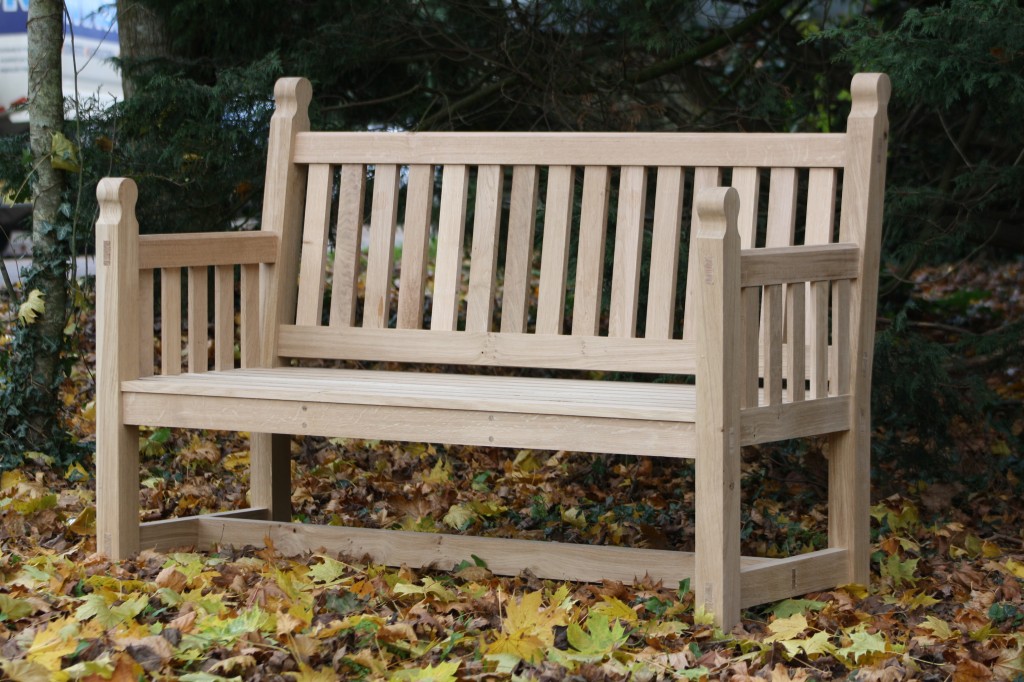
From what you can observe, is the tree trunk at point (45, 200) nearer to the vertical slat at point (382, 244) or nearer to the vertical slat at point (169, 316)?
the vertical slat at point (169, 316)

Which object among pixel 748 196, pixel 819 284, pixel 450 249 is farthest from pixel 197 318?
pixel 819 284

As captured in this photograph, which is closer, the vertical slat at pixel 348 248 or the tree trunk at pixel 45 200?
the vertical slat at pixel 348 248

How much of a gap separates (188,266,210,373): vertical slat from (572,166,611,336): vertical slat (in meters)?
1.02

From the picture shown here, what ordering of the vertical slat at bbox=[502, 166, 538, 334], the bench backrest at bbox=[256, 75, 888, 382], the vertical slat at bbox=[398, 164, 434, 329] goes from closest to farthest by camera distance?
the bench backrest at bbox=[256, 75, 888, 382]
the vertical slat at bbox=[502, 166, 538, 334]
the vertical slat at bbox=[398, 164, 434, 329]

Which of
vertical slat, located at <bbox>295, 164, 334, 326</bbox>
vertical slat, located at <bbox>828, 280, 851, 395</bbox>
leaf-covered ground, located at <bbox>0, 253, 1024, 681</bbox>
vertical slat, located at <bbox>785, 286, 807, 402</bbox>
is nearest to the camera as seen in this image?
leaf-covered ground, located at <bbox>0, 253, 1024, 681</bbox>

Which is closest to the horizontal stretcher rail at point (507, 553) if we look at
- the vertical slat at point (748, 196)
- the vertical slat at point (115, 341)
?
the vertical slat at point (115, 341)

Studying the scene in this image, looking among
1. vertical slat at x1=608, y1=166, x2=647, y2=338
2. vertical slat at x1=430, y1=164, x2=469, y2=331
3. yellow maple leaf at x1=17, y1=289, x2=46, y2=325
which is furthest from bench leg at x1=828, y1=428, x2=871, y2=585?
yellow maple leaf at x1=17, y1=289, x2=46, y2=325

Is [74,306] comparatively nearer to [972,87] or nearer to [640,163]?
[640,163]

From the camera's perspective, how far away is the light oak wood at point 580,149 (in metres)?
3.42

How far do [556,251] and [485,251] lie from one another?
212mm

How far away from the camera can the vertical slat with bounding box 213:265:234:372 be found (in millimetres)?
3736

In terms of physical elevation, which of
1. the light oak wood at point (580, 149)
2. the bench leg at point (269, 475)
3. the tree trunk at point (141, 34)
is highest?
the tree trunk at point (141, 34)

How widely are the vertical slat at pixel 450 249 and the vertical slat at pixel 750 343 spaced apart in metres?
1.04

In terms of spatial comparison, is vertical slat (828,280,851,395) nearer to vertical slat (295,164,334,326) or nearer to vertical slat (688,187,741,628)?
vertical slat (688,187,741,628)
